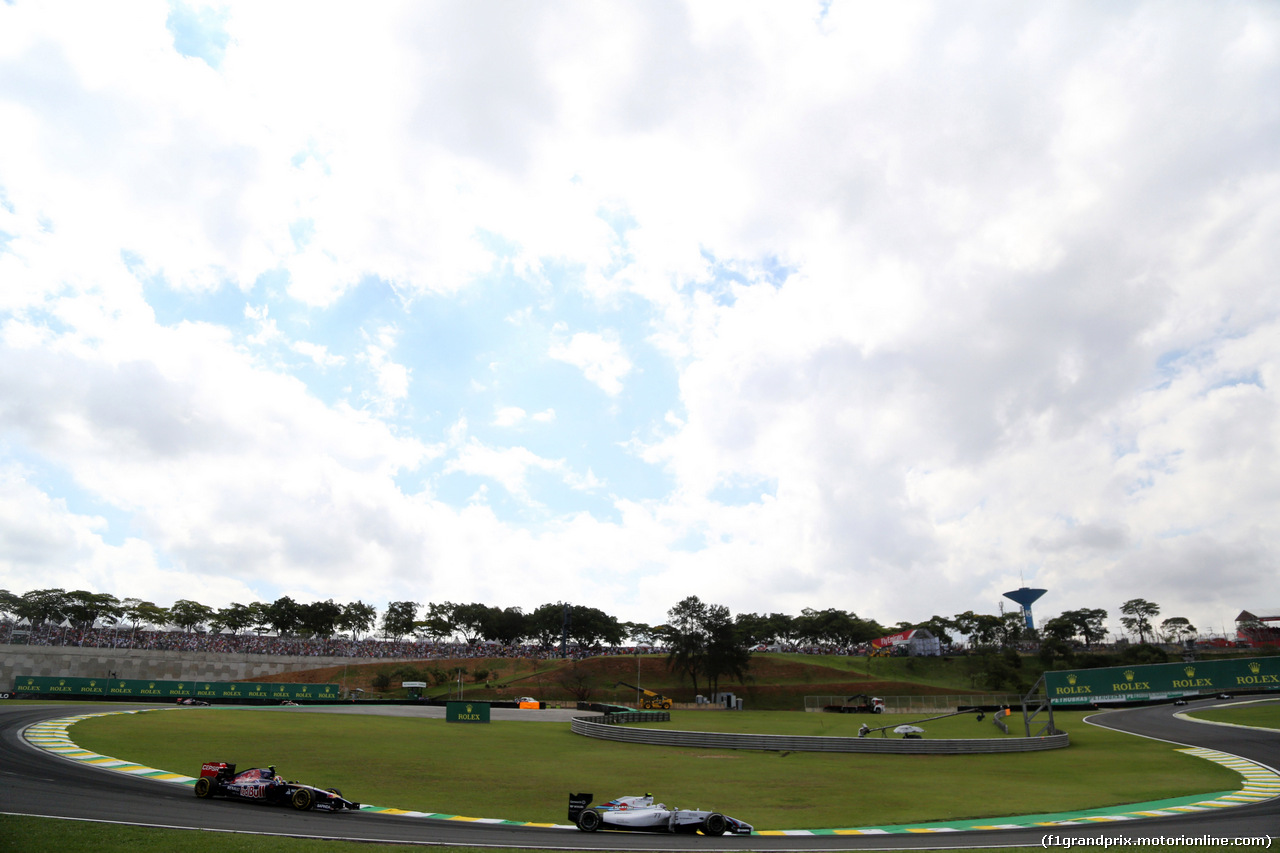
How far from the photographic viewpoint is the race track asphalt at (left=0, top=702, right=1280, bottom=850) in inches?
663

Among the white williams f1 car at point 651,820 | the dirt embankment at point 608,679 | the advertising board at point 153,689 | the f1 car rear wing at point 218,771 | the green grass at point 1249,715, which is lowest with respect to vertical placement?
the dirt embankment at point 608,679

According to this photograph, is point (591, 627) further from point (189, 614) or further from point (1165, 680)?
point (1165, 680)

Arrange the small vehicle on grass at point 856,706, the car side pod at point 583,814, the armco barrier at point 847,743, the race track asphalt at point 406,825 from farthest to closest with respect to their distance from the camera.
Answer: the small vehicle on grass at point 856,706 < the armco barrier at point 847,743 < the car side pod at point 583,814 < the race track asphalt at point 406,825

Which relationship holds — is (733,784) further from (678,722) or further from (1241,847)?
(678,722)

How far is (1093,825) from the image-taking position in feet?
63.9

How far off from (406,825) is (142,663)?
109154 mm

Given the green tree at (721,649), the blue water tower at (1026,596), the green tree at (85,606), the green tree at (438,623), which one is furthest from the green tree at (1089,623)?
the green tree at (85,606)

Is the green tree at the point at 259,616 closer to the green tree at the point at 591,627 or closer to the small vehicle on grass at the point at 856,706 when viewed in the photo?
the green tree at the point at 591,627

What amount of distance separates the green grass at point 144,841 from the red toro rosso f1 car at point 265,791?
4.45 m

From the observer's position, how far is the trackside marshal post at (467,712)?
189ft

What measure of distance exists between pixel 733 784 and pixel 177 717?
127 feet

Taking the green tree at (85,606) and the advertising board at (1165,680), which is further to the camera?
the green tree at (85,606)

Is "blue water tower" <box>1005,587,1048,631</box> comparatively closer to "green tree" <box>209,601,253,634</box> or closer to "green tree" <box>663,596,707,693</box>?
"green tree" <box>663,596,707,693</box>

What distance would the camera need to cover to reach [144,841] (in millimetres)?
14352
